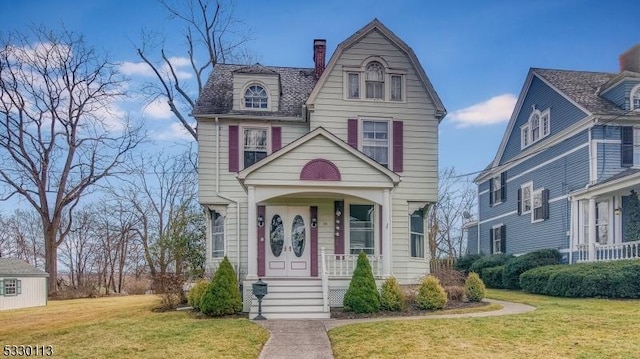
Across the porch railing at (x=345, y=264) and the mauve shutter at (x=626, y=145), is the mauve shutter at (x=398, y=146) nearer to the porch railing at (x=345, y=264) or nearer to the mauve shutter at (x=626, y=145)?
the porch railing at (x=345, y=264)

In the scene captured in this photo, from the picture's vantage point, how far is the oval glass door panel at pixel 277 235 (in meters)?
15.6

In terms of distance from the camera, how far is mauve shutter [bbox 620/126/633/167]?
19.6 m

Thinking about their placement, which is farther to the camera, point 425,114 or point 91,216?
point 91,216

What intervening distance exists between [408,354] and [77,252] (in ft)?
105

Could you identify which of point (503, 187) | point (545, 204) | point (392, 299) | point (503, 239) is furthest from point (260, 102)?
point (503, 239)

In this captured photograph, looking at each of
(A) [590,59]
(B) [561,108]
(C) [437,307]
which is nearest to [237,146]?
(C) [437,307]

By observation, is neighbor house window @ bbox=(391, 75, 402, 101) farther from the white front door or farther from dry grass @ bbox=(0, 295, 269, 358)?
dry grass @ bbox=(0, 295, 269, 358)

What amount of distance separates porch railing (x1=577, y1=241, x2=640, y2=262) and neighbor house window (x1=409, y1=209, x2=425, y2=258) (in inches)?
265

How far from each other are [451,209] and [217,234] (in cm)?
2508

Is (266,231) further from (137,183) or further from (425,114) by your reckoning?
(137,183)

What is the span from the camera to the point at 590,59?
22641 millimetres

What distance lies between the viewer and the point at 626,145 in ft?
64.4

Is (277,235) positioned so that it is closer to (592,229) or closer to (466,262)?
(592,229)

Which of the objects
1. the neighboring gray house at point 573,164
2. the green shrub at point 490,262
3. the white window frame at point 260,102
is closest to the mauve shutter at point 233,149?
the white window frame at point 260,102
